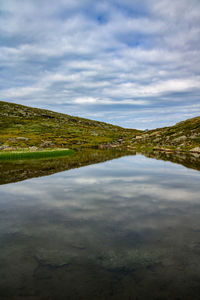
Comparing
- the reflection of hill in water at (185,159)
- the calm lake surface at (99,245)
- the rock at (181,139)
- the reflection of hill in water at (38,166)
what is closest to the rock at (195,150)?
the reflection of hill in water at (185,159)

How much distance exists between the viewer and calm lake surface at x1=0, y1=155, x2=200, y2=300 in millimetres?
8652

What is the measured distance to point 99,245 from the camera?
Result: 12.1 metres

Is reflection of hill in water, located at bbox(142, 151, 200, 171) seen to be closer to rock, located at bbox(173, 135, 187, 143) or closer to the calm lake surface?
the calm lake surface

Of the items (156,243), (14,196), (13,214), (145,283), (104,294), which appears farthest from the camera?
(14,196)

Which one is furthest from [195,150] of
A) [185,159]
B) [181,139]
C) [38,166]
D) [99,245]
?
[99,245]

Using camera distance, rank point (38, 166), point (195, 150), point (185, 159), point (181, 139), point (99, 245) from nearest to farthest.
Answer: point (99, 245) → point (38, 166) → point (185, 159) → point (195, 150) → point (181, 139)

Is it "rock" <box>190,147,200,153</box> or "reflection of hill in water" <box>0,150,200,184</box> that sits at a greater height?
"rock" <box>190,147,200,153</box>

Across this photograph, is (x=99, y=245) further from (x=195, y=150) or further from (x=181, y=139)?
(x=181, y=139)

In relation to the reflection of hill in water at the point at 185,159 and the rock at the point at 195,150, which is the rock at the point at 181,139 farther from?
the reflection of hill in water at the point at 185,159

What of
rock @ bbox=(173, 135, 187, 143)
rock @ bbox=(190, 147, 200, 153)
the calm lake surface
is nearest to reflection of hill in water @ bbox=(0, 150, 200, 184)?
the calm lake surface

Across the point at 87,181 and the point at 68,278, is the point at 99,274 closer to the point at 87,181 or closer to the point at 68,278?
the point at 68,278

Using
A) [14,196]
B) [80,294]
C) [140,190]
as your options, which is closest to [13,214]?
[14,196]

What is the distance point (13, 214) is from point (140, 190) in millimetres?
13901

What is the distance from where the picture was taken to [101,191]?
2481cm
